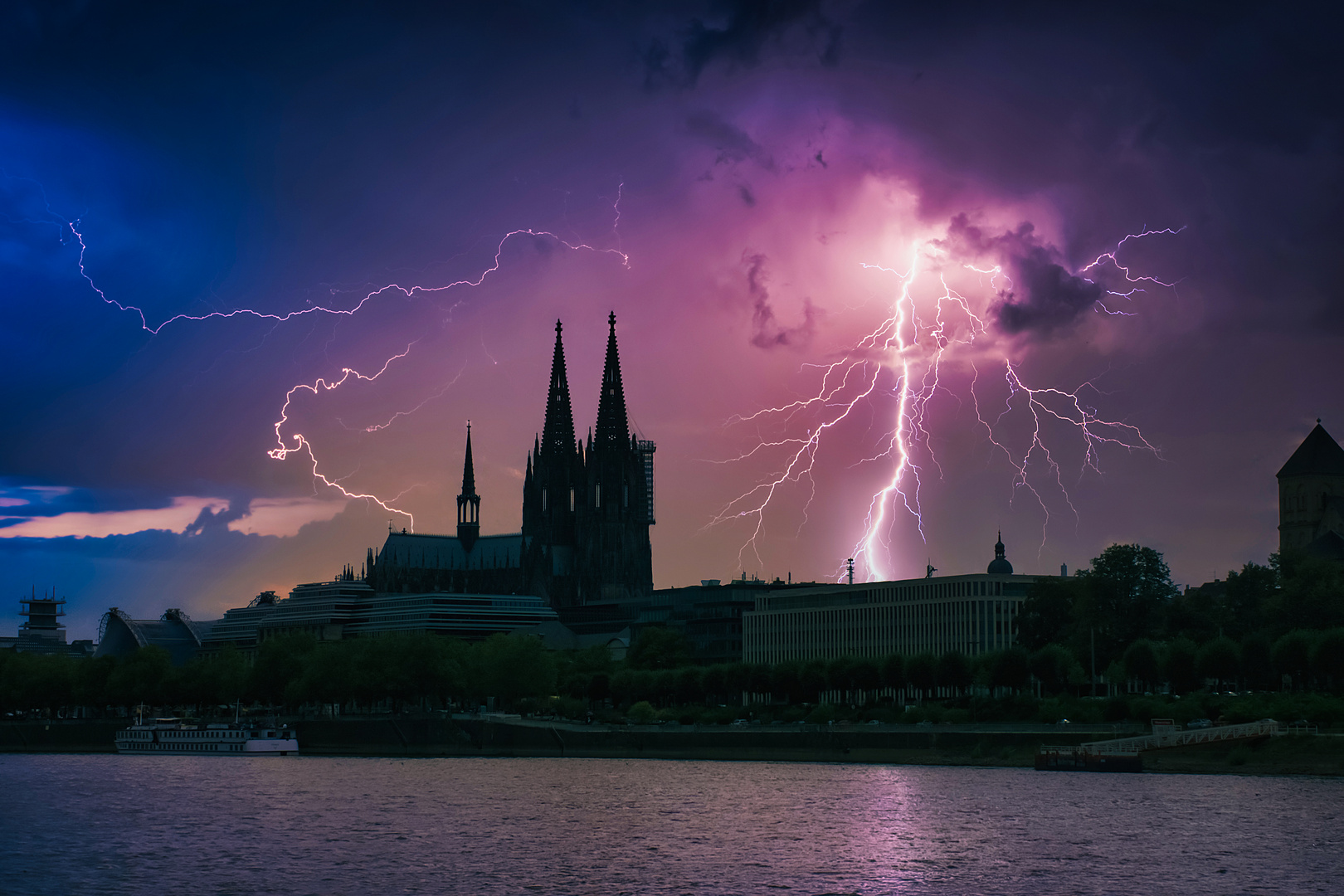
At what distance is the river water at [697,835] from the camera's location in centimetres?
5753

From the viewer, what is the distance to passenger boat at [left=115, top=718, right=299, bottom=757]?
164m

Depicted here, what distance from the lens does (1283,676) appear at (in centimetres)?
12712

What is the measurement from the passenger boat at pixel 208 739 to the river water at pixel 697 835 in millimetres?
55646

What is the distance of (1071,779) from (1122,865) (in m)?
34.0

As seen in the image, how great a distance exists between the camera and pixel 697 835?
7050 cm

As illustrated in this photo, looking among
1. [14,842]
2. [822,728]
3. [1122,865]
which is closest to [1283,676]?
[822,728]

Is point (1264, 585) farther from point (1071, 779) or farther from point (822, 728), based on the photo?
point (1071, 779)

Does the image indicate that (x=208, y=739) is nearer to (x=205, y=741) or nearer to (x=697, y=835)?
(x=205, y=741)

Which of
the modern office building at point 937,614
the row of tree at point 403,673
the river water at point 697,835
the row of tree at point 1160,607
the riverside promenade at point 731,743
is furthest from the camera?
the modern office building at point 937,614

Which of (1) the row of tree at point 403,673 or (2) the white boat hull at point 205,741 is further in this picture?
(1) the row of tree at point 403,673

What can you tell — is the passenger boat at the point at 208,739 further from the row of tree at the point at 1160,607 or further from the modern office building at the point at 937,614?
the row of tree at the point at 1160,607

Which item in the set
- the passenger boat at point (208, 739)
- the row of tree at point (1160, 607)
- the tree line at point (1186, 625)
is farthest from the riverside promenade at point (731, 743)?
the row of tree at point (1160, 607)

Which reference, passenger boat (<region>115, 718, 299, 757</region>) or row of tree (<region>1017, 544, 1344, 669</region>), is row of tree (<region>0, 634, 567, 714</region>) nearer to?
passenger boat (<region>115, 718, 299, 757</region>)

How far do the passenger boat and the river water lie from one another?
2191 inches
